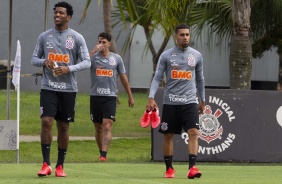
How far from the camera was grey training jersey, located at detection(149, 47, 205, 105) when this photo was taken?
40.5ft

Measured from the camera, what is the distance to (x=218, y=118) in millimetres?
17219

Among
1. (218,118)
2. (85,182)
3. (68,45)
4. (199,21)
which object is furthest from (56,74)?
(199,21)

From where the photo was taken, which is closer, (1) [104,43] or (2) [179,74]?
(2) [179,74]

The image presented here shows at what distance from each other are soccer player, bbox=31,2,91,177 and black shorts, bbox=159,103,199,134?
48.0 inches

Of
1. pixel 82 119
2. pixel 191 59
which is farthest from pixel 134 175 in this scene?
pixel 82 119

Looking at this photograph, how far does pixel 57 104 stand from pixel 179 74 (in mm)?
1560

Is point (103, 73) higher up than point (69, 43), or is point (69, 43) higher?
point (69, 43)

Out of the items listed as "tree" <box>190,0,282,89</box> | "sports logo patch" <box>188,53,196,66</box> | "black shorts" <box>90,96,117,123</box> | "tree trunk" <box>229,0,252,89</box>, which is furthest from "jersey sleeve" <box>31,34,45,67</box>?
"tree" <box>190,0,282,89</box>

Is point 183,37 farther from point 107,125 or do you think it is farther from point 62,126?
point 107,125

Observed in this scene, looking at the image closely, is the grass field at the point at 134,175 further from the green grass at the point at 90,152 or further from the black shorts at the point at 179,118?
the green grass at the point at 90,152

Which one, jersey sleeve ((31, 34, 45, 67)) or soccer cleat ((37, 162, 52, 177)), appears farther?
jersey sleeve ((31, 34, 45, 67))

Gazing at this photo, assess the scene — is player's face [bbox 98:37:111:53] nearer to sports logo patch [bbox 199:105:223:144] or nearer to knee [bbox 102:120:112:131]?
knee [bbox 102:120:112:131]

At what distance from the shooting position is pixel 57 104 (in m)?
Answer: 12.0

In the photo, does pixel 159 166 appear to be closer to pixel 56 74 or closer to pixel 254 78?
pixel 56 74
